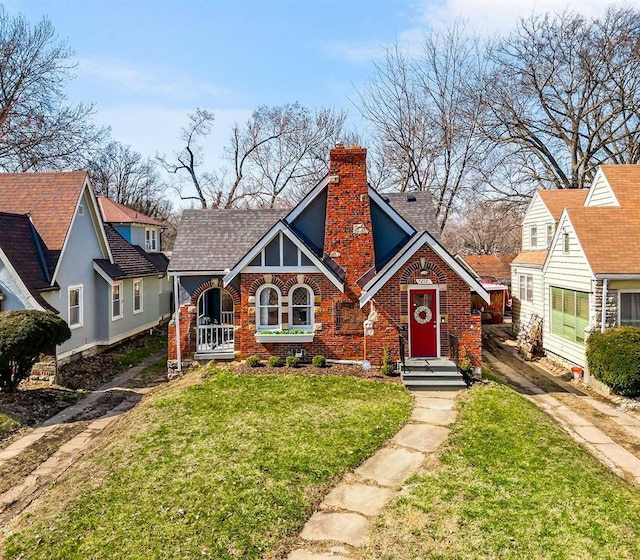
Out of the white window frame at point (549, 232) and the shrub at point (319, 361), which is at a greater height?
the white window frame at point (549, 232)

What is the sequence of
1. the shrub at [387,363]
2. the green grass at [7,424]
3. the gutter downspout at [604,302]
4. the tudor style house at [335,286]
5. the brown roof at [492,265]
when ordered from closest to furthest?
the green grass at [7,424], the shrub at [387,363], the tudor style house at [335,286], the gutter downspout at [604,302], the brown roof at [492,265]

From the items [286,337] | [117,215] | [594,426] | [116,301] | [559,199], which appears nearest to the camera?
[594,426]

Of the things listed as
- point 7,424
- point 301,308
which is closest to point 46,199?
point 7,424

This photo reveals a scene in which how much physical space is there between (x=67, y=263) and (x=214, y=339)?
5.90m

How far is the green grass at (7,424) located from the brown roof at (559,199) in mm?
21356

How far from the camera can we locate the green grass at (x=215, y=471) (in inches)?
246

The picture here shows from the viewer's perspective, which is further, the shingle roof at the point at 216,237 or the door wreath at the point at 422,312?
the shingle roof at the point at 216,237

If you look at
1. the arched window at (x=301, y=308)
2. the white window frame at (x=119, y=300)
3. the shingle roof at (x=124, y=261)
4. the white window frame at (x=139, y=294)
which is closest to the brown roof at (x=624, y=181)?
the arched window at (x=301, y=308)

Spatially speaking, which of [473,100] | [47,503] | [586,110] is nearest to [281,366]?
[47,503]

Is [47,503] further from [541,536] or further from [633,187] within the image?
[633,187]

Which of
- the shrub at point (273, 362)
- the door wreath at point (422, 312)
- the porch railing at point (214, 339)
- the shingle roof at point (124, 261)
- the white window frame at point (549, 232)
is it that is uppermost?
the white window frame at point (549, 232)

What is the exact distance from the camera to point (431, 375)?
1316cm

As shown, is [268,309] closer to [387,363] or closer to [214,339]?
[214,339]

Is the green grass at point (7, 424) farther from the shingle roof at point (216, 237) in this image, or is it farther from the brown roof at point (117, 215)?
the brown roof at point (117, 215)
